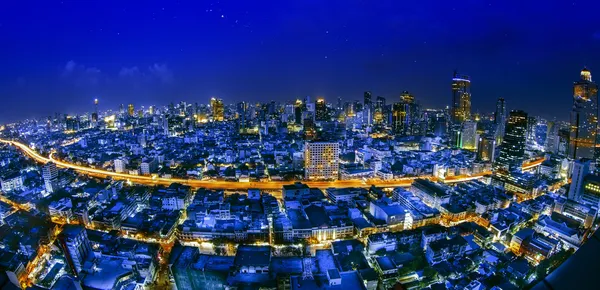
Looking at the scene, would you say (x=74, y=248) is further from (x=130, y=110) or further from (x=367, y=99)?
(x=130, y=110)

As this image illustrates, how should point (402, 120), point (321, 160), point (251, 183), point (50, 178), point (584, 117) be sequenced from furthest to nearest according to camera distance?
point (402, 120) < point (584, 117) < point (321, 160) < point (251, 183) < point (50, 178)

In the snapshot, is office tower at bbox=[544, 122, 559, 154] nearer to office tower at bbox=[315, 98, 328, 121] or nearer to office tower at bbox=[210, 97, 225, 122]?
office tower at bbox=[315, 98, 328, 121]

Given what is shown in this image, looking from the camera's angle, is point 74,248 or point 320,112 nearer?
point 74,248

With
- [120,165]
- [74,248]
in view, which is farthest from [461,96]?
[74,248]

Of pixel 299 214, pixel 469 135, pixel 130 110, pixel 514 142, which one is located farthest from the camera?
pixel 130 110

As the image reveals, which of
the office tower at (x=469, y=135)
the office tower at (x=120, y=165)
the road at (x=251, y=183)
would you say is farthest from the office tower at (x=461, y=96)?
the office tower at (x=120, y=165)
